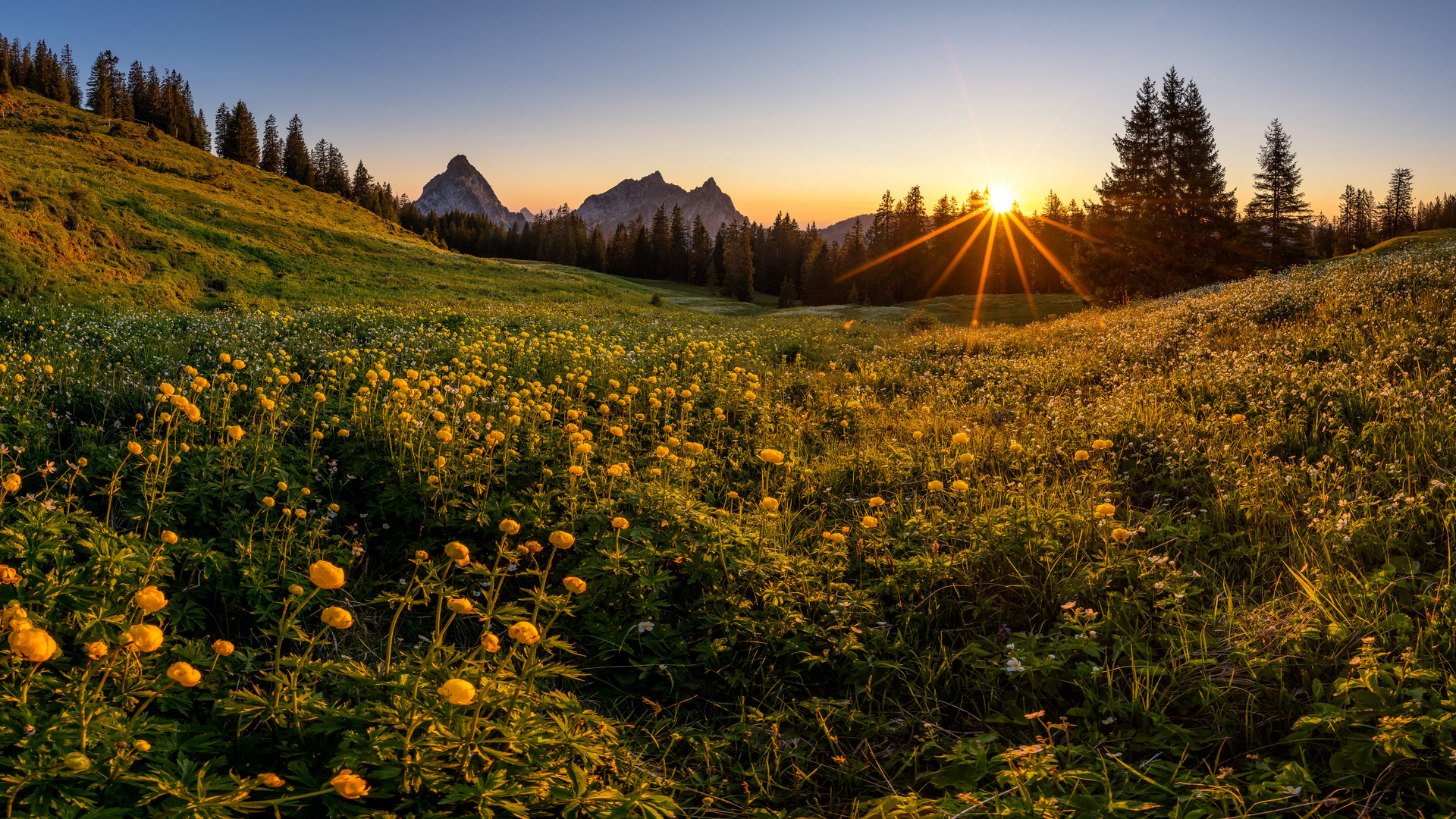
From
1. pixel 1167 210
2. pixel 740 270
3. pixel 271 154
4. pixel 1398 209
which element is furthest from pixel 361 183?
pixel 1398 209

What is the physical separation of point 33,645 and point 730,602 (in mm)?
2494

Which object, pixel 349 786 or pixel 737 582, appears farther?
pixel 737 582

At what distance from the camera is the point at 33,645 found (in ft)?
5.13

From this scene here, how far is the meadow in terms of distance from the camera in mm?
1946

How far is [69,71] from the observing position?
277 feet

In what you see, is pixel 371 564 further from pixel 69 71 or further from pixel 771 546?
pixel 69 71

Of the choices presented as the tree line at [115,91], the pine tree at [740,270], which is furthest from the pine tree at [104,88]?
the pine tree at [740,270]

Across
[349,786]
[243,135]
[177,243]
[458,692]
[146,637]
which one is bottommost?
[349,786]

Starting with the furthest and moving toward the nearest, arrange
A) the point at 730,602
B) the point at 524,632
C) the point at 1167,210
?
the point at 1167,210 < the point at 730,602 < the point at 524,632

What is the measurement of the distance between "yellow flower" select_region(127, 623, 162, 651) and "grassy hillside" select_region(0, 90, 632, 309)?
61.6 ft

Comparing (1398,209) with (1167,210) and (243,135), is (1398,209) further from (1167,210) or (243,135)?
(243,135)

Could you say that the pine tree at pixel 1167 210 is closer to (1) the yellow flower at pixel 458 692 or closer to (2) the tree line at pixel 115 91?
(1) the yellow flower at pixel 458 692

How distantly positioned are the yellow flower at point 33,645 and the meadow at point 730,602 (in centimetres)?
1

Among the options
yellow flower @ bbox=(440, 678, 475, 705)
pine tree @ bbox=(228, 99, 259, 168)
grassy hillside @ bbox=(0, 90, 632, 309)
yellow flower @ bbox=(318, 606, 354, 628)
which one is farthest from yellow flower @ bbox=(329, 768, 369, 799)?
pine tree @ bbox=(228, 99, 259, 168)
